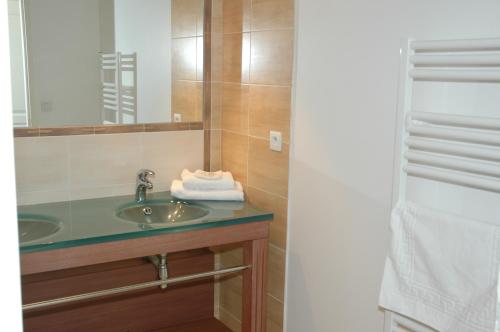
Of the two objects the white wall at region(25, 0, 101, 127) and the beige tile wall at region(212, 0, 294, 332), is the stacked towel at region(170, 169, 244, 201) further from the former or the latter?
the white wall at region(25, 0, 101, 127)

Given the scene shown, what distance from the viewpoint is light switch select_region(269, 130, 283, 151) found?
103 inches

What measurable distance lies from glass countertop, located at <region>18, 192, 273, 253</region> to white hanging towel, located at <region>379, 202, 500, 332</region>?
0.82 meters

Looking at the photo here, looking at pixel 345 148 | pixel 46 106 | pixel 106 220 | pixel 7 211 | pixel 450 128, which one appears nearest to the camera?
pixel 7 211

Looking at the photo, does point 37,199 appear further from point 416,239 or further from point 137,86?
point 416,239

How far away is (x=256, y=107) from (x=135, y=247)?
89 cm

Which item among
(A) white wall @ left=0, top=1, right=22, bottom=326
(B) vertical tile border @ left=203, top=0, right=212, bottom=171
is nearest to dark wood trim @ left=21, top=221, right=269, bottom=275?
(B) vertical tile border @ left=203, top=0, right=212, bottom=171

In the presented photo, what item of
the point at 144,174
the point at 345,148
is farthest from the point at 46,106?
the point at 345,148

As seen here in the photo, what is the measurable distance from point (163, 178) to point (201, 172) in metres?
0.24

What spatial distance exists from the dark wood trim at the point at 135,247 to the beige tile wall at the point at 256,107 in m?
0.21

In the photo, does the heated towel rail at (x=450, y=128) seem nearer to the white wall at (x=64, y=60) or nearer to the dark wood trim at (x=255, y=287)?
the dark wood trim at (x=255, y=287)

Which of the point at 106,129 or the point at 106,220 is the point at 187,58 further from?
the point at 106,220

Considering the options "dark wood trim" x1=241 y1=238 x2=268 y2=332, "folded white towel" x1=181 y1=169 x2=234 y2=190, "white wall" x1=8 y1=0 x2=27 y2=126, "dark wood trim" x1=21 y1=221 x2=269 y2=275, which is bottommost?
"dark wood trim" x1=241 y1=238 x2=268 y2=332

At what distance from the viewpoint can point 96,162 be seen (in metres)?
2.79

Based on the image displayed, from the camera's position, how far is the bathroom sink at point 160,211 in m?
2.71
